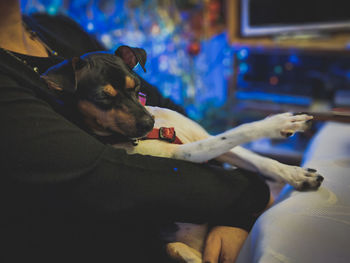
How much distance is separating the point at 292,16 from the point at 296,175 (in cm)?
225

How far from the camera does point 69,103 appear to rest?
85cm

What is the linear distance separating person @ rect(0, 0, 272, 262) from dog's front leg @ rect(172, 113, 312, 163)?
5cm

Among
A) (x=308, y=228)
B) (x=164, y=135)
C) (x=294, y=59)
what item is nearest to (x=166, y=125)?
(x=164, y=135)

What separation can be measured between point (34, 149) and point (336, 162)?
2.76ft

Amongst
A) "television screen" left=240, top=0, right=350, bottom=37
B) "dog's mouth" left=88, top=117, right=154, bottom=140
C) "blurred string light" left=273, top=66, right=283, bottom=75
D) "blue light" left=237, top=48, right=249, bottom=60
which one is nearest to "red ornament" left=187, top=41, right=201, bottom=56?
"blue light" left=237, top=48, right=249, bottom=60

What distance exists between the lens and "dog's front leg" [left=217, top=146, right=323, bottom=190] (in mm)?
785

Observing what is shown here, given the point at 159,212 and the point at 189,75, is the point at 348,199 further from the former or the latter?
the point at 189,75

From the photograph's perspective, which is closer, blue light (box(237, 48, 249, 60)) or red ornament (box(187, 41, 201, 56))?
red ornament (box(187, 41, 201, 56))

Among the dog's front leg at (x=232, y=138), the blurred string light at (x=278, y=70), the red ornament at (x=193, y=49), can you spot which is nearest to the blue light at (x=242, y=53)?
the blurred string light at (x=278, y=70)

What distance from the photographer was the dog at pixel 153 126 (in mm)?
796

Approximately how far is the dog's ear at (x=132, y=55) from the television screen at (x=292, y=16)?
2.14 metres

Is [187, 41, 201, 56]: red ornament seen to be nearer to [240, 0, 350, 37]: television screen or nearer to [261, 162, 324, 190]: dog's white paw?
[240, 0, 350, 37]: television screen

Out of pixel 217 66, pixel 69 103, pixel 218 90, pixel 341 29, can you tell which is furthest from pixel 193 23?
pixel 69 103

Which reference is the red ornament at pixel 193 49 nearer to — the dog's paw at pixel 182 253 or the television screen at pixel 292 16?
the television screen at pixel 292 16
